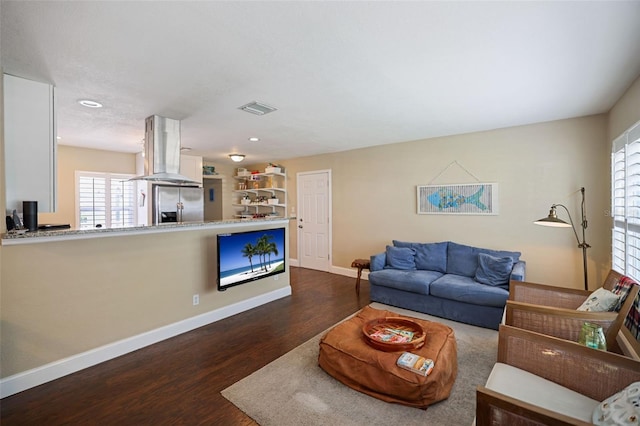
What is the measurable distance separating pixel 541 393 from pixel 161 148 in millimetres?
4058

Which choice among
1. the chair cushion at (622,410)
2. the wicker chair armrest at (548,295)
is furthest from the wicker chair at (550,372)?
the wicker chair armrest at (548,295)

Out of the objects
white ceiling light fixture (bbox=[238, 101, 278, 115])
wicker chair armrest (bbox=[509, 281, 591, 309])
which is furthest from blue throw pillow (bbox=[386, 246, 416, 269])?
white ceiling light fixture (bbox=[238, 101, 278, 115])

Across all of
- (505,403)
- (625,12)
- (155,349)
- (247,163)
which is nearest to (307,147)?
(247,163)

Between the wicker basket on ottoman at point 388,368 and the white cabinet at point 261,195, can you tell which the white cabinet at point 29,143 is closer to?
the wicker basket on ottoman at point 388,368

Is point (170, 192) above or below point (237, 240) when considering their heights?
above

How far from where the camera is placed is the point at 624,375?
1.42 metres

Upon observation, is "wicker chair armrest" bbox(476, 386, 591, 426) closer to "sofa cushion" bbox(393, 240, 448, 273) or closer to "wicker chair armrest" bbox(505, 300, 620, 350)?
"wicker chair armrest" bbox(505, 300, 620, 350)

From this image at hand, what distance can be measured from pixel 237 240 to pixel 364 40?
2.65 meters

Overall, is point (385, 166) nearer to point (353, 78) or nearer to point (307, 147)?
point (307, 147)

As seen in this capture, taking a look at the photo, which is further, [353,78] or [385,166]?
[385,166]

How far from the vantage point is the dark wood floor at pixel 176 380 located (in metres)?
1.97

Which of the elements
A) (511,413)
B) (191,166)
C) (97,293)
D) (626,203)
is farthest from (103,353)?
(626,203)

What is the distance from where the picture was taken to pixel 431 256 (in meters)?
4.30

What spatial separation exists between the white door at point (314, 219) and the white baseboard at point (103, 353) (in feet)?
8.32
